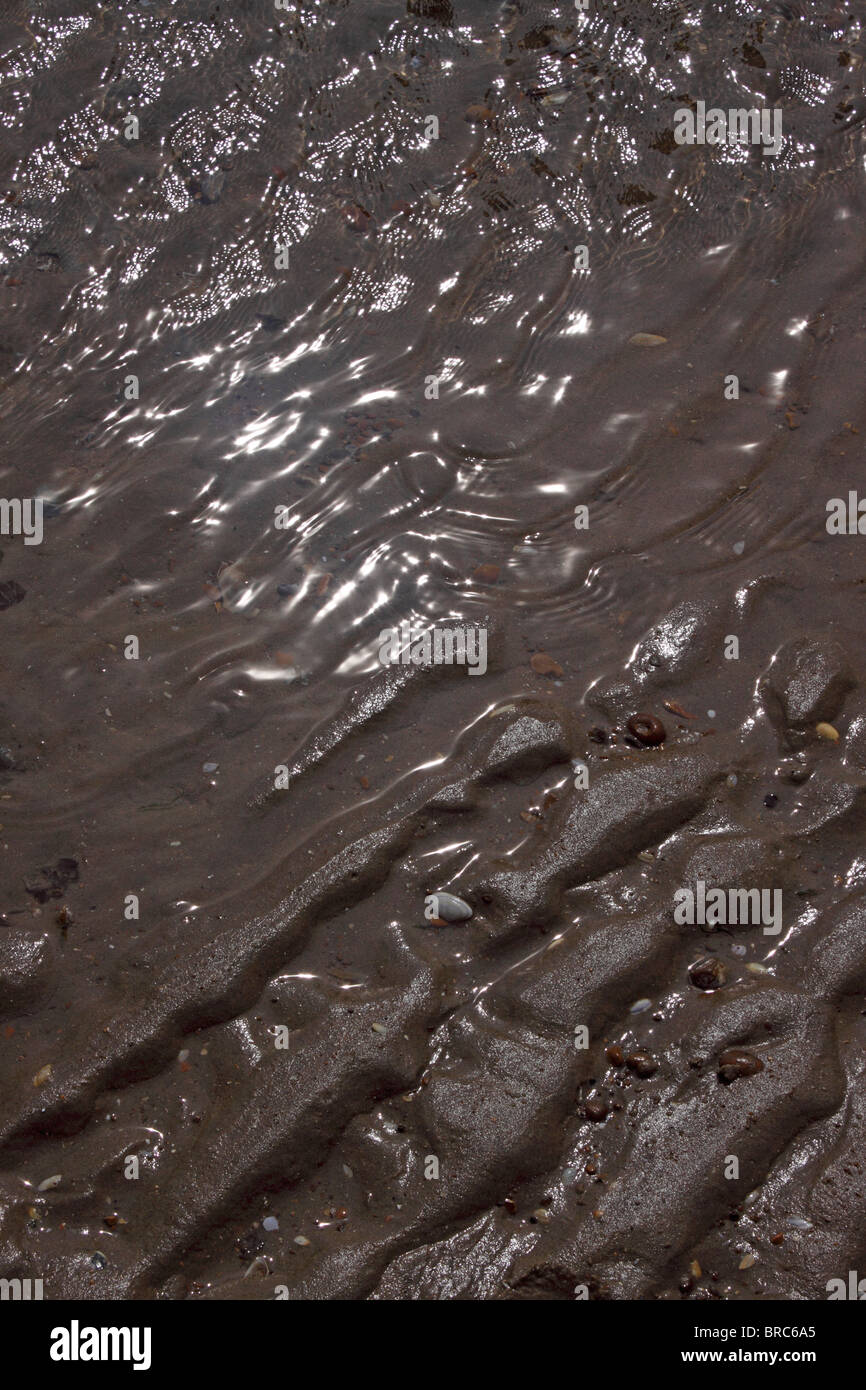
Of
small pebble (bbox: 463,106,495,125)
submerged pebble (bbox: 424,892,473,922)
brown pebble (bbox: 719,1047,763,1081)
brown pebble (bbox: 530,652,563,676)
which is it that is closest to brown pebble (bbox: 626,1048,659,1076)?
brown pebble (bbox: 719,1047,763,1081)

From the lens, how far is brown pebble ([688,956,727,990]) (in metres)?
3.08

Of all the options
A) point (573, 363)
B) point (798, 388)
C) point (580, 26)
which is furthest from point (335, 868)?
point (580, 26)

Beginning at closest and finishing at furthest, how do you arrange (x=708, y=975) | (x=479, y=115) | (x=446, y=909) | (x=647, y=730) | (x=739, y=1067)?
(x=739, y=1067) → (x=708, y=975) → (x=446, y=909) → (x=647, y=730) → (x=479, y=115)

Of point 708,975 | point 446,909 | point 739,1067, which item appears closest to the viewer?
point 739,1067

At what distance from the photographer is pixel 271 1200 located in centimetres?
282

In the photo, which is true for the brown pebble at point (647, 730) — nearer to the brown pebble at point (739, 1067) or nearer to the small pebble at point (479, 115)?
the brown pebble at point (739, 1067)

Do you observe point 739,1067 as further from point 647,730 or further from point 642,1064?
point 647,730

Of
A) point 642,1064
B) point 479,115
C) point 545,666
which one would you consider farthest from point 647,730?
point 479,115

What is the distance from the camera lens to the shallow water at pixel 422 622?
2.83 m

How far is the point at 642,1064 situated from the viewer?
2951mm

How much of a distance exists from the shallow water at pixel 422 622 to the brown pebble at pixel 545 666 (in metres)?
0.04

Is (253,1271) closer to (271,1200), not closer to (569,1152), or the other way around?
(271,1200)

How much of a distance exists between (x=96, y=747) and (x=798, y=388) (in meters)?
3.29

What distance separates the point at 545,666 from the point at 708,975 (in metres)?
Answer: 1.23
